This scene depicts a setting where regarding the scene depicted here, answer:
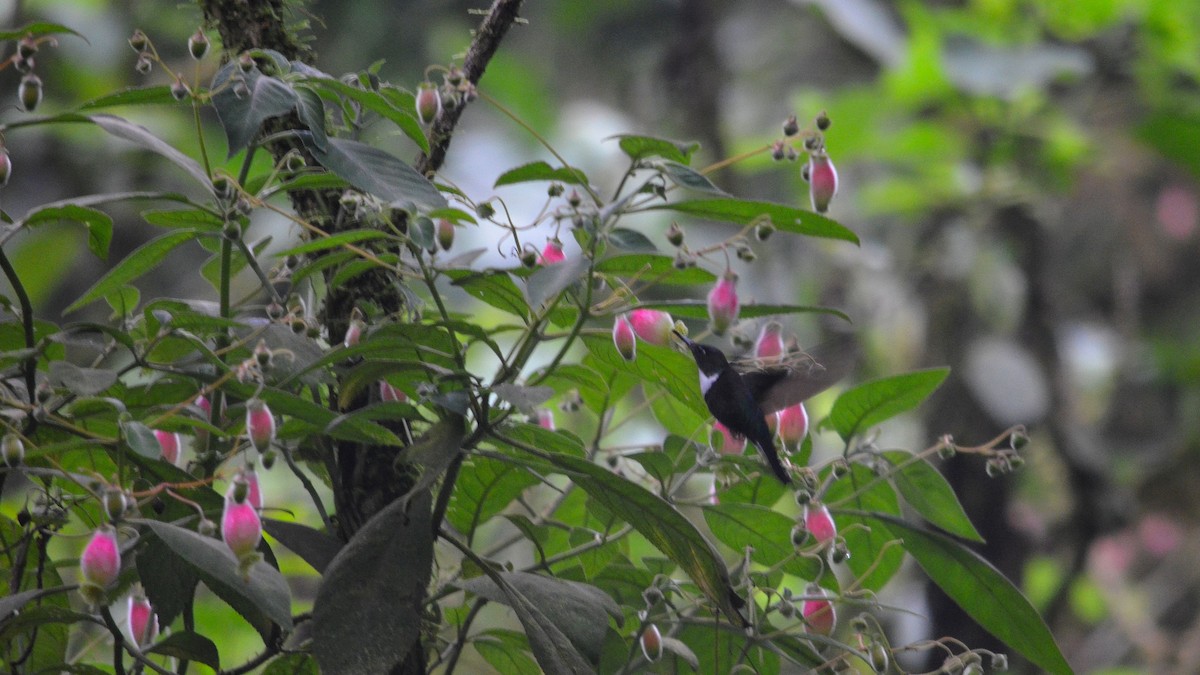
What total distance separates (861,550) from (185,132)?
6.98 feet

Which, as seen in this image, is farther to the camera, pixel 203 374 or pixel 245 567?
pixel 203 374

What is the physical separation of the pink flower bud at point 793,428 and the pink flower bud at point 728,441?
4cm

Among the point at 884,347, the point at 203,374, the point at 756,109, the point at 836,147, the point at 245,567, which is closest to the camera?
the point at 245,567

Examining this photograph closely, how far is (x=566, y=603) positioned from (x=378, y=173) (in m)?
0.24

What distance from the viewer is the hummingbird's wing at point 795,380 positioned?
770 mm

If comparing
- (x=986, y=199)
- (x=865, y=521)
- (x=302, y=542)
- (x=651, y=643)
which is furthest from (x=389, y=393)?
(x=986, y=199)

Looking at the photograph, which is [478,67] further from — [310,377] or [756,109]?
[756,109]

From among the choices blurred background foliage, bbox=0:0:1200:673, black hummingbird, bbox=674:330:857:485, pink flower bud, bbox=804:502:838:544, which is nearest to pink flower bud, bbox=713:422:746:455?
black hummingbird, bbox=674:330:857:485

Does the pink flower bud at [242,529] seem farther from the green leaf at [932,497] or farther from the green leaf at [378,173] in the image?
the green leaf at [932,497]

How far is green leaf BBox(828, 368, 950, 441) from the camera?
0.72 metres

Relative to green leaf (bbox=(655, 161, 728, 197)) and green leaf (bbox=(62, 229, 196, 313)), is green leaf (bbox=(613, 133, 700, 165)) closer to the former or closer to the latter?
green leaf (bbox=(655, 161, 728, 197))

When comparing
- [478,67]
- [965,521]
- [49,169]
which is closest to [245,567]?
[478,67]

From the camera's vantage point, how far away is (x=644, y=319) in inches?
26.1

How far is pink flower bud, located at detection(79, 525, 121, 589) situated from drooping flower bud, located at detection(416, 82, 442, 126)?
0.27 meters
